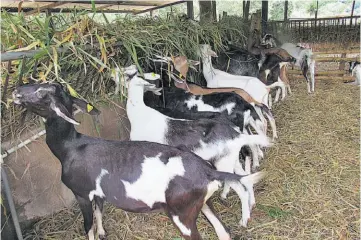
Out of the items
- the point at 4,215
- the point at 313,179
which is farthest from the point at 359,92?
the point at 4,215

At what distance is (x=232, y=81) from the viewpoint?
14.6 feet

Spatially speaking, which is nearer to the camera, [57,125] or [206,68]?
[57,125]

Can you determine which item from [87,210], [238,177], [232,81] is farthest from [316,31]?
[87,210]

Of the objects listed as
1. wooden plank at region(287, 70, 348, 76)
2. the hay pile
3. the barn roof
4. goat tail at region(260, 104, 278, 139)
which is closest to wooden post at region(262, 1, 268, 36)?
wooden plank at region(287, 70, 348, 76)

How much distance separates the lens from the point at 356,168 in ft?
12.2

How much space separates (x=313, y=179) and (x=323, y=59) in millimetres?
5769

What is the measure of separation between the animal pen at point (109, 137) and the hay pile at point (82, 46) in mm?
10

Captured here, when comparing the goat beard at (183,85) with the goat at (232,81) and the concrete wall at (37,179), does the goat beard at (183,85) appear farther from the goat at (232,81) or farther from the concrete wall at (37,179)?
the concrete wall at (37,179)

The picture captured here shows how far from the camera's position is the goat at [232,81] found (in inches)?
169

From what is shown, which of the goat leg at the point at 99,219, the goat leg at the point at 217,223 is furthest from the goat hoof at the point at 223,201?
the goat leg at the point at 99,219

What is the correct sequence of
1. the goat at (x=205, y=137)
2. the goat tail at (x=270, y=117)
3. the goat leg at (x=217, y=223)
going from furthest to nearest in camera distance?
the goat tail at (x=270, y=117)
the goat at (x=205, y=137)
the goat leg at (x=217, y=223)

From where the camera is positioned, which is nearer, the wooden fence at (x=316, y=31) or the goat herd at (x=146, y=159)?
the goat herd at (x=146, y=159)

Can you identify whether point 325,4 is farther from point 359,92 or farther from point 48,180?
point 48,180

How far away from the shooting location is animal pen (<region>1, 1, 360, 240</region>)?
2.56 meters
